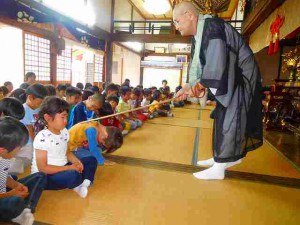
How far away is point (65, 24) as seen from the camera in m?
5.54

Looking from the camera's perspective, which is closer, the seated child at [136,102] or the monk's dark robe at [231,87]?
the monk's dark robe at [231,87]

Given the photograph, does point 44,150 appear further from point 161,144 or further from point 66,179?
point 161,144

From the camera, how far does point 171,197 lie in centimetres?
176

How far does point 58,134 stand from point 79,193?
431 millimetres

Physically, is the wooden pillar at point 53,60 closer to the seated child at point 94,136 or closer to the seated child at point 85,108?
the seated child at point 85,108

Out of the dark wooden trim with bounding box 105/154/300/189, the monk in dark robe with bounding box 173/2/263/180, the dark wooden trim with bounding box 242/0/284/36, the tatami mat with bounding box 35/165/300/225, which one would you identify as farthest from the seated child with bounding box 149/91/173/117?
the tatami mat with bounding box 35/165/300/225

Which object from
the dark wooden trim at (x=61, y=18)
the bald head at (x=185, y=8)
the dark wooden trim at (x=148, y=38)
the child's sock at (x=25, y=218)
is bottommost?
the child's sock at (x=25, y=218)

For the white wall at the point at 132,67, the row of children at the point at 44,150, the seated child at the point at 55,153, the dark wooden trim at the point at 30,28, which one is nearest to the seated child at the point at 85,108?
the row of children at the point at 44,150

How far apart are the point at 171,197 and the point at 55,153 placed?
86cm

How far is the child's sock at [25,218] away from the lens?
130 cm

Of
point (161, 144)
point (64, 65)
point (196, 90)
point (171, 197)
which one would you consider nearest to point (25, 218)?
point (171, 197)

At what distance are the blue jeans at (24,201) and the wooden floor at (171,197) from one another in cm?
10

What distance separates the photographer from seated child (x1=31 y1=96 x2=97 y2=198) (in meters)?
1.60

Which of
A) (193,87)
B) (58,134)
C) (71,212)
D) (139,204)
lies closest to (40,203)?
(71,212)
